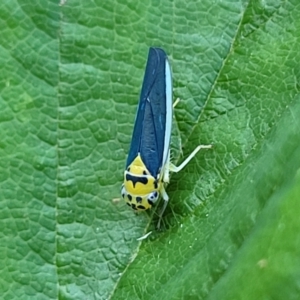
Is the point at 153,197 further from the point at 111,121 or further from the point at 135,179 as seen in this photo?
the point at 111,121

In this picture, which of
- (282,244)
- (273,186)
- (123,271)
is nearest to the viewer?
(282,244)

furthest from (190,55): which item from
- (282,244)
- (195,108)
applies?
(282,244)

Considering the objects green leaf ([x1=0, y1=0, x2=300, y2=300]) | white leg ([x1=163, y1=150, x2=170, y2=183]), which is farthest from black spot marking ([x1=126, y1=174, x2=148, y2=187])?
white leg ([x1=163, y1=150, x2=170, y2=183])

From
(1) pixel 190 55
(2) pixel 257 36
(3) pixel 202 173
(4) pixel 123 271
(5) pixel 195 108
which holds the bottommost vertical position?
(4) pixel 123 271

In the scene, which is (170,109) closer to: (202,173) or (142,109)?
(142,109)

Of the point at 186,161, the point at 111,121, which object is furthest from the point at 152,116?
the point at 186,161

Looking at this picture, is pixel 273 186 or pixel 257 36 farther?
pixel 257 36
